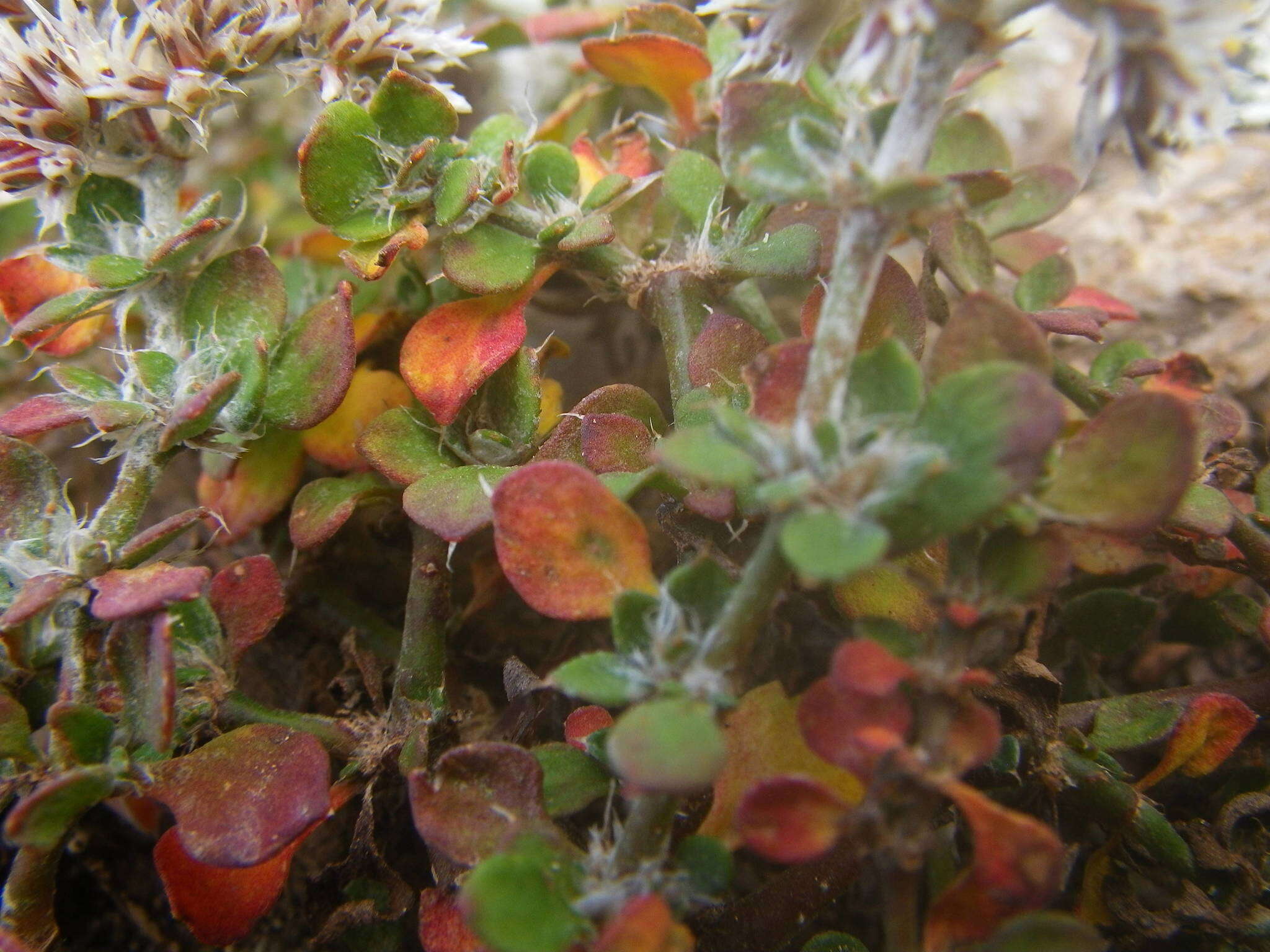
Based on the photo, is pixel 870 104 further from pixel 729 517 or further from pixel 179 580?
pixel 179 580

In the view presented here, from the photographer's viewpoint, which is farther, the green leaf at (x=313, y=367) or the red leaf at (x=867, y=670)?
the green leaf at (x=313, y=367)

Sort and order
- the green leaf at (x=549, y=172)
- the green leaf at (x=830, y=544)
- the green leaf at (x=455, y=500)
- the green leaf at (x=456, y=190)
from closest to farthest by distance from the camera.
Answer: the green leaf at (x=830, y=544), the green leaf at (x=455, y=500), the green leaf at (x=456, y=190), the green leaf at (x=549, y=172)

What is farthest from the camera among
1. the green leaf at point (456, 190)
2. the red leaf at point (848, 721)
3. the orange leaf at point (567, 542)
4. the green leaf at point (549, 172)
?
the green leaf at point (549, 172)

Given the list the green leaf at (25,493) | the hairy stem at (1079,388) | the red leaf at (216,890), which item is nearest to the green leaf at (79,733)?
the red leaf at (216,890)

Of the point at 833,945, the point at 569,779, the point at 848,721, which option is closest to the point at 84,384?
the point at 569,779

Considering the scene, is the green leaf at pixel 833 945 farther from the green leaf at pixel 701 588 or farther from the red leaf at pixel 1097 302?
the red leaf at pixel 1097 302

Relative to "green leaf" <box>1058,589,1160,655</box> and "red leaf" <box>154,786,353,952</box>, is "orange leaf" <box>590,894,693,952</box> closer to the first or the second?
"red leaf" <box>154,786,353,952</box>

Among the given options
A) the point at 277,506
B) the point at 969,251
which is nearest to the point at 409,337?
the point at 277,506
